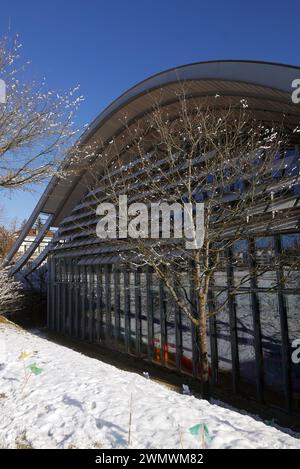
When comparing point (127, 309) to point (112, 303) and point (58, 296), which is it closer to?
point (112, 303)

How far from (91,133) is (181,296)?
13824 millimetres

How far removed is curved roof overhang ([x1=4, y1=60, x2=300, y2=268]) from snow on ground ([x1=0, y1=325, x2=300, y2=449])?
7.47 m

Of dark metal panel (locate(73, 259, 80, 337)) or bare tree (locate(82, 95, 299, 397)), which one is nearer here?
bare tree (locate(82, 95, 299, 397))

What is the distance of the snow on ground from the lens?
4484 millimetres

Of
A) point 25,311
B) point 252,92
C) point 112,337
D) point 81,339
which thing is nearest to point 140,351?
point 112,337

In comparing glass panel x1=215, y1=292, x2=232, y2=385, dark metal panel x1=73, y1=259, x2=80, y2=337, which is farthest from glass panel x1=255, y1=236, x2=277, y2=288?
dark metal panel x1=73, y1=259, x2=80, y2=337

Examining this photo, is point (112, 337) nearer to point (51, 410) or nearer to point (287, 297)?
point (287, 297)

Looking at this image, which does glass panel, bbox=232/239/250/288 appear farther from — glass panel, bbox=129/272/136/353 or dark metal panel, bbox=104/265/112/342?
dark metal panel, bbox=104/265/112/342

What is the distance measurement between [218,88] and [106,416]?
42.5 feet

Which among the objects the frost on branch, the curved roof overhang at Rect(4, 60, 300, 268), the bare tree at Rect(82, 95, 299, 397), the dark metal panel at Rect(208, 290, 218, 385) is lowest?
the dark metal panel at Rect(208, 290, 218, 385)

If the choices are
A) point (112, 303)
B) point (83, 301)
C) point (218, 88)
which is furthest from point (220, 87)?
point (83, 301)

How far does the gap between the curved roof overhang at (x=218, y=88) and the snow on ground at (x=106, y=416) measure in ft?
24.5

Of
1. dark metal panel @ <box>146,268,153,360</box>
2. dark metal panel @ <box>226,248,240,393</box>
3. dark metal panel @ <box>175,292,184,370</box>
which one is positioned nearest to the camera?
dark metal panel @ <box>226,248,240,393</box>

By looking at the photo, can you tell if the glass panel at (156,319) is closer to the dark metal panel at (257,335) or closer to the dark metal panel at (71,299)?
the dark metal panel at (257,335)
